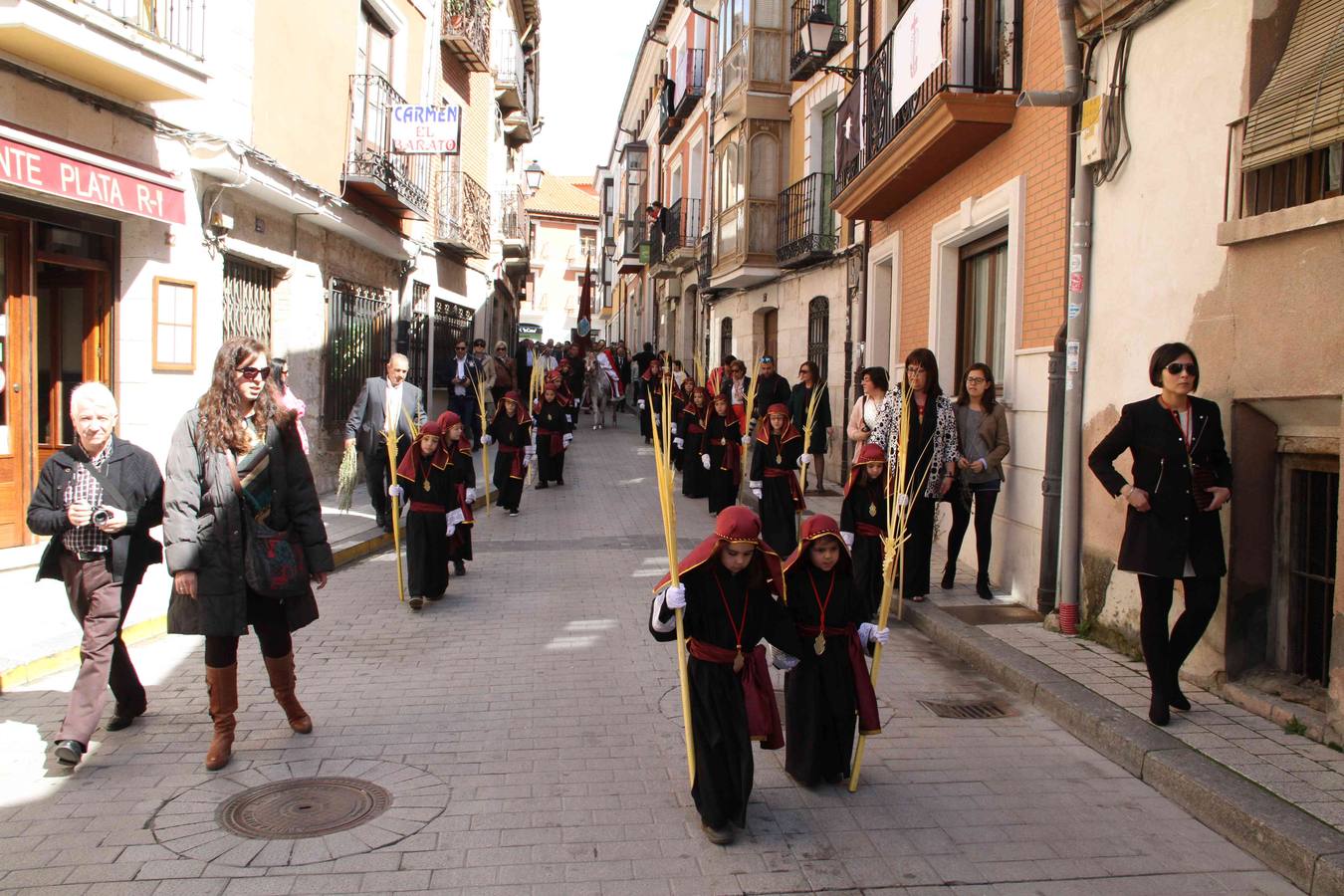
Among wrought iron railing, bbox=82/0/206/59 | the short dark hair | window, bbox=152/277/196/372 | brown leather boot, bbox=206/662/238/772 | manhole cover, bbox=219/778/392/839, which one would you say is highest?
wrought iron railing, bbox=82/0/206/59

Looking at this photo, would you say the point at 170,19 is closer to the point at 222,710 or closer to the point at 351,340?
the point at 351,340

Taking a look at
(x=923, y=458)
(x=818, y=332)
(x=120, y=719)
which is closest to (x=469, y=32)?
(x=818, y=332)

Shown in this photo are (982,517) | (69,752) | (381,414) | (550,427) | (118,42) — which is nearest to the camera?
(69,752)

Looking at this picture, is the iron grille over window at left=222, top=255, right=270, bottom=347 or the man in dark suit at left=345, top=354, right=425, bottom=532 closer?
the man in dark suit at left=345, top=354, right=425, bottom=532

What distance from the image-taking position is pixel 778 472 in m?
10.2

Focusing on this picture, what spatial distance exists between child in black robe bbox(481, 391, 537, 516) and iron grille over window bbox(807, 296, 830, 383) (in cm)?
541

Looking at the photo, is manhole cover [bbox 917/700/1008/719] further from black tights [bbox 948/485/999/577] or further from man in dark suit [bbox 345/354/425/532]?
man in dark suit [bbox 345/354/425/532]

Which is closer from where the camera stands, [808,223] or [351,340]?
[351,340]

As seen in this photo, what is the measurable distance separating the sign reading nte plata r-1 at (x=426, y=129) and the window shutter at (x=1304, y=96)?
35.8 ft

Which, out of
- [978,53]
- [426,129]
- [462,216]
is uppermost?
[426,129]

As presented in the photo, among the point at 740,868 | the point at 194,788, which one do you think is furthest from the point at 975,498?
the point at 194,788

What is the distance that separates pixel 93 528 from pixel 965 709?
4459 millimetres

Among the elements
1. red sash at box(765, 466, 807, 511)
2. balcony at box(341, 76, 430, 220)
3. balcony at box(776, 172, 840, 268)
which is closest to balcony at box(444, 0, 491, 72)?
balcony at box(341, 76, 430, 220)

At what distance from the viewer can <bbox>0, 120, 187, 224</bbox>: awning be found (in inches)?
305
